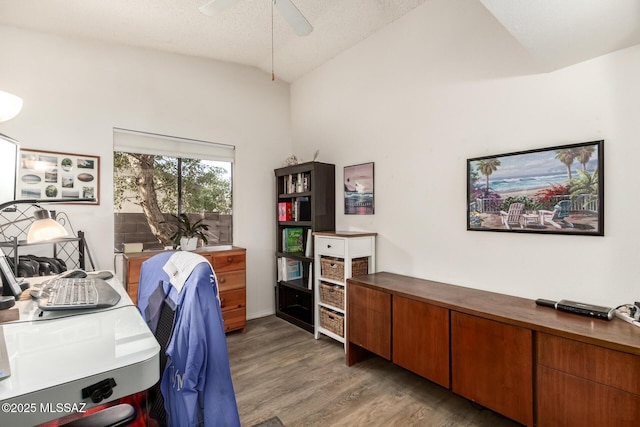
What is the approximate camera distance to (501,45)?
2.11m

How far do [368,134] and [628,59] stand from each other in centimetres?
182

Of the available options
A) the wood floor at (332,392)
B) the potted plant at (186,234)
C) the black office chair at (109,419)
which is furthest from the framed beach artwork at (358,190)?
the black office chair at (109,419)

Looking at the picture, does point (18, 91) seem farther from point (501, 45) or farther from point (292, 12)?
point (501, 45)

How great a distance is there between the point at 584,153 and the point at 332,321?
2.26 meters

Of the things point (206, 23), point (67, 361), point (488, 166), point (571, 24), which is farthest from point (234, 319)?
point (571, 24)

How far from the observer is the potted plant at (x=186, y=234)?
3.13 meters

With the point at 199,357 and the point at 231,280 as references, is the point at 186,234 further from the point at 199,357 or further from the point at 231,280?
the point at 199,357

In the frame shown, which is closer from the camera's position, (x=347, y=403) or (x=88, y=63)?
(x=347, y=403)

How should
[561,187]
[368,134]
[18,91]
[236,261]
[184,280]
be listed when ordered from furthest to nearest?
[236,261], [368,134], [18,91], [561,187], [184,280]

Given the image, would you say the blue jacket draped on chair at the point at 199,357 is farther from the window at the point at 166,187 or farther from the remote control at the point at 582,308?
the window at the point at 166,187

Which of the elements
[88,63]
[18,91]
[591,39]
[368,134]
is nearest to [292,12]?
[368,134]

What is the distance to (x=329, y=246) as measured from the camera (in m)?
2.93

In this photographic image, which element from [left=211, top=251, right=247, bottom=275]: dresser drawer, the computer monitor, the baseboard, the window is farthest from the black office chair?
the baseboard

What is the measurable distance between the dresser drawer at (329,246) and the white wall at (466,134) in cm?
38
